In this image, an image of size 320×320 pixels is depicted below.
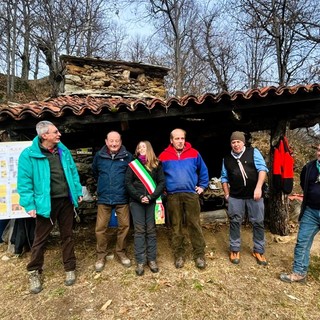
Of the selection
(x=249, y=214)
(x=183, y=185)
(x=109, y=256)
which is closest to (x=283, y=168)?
(x=249, y=214)

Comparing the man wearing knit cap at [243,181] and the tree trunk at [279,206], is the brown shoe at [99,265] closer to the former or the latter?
the man wearing knit cap at [243,181]

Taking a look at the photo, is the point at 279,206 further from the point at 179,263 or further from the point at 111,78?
the point at 111,78

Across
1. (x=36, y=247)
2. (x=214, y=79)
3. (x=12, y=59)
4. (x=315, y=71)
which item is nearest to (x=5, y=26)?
(x=12, y=59)

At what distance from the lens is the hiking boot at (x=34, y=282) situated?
332 centimetres

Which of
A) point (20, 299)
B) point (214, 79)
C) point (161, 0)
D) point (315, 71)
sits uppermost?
point (161, 0)

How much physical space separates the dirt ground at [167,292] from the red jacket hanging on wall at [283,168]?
110cm

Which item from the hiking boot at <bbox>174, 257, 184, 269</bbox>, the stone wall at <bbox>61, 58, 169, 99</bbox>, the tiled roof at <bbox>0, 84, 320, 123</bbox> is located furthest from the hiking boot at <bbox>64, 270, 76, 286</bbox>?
the stone wall at <bbox>61, 58, 169, 99</bbox>

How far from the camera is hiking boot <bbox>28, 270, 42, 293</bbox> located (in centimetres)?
332

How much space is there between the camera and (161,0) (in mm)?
14438

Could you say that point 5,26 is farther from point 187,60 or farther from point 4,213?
point 4,213

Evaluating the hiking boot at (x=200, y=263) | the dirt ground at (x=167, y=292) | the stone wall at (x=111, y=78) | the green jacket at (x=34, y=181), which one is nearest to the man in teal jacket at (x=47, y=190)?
the green jacket at (x=34, y=181)

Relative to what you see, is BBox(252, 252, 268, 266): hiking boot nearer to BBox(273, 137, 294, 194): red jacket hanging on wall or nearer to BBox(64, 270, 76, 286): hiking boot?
BBox(273, 137, 294, 194): red jacket hanging on wall

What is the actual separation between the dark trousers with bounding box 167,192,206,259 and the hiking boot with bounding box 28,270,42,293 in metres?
1.85

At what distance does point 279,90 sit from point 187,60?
13.7 meters
